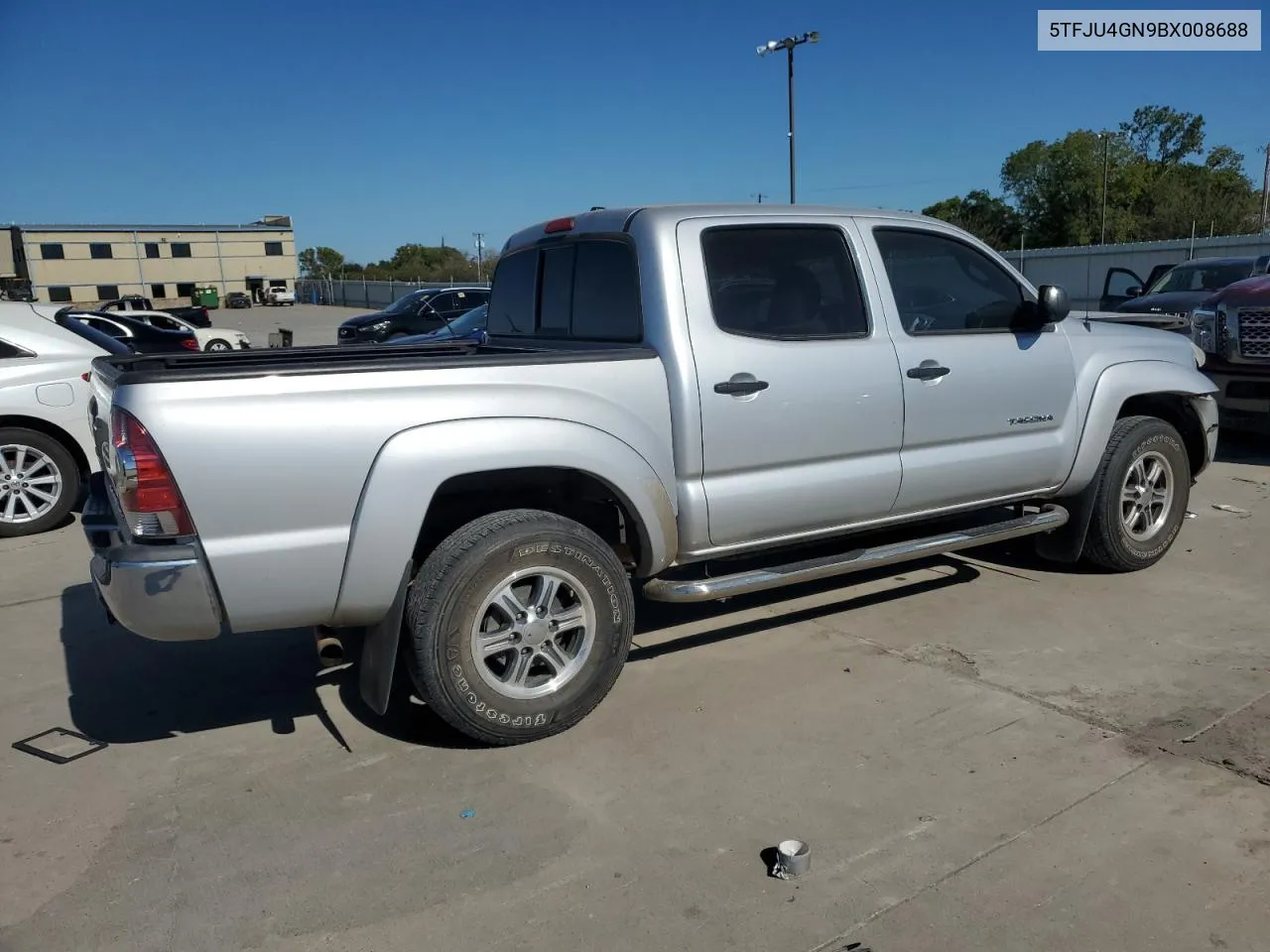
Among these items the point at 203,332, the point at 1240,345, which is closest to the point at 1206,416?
the point at 1240,345

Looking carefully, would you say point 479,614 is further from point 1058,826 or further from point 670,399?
point 1058,826

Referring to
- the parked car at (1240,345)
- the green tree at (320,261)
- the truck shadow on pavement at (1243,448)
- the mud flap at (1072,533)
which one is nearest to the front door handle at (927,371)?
the mud flap at (1072,533)

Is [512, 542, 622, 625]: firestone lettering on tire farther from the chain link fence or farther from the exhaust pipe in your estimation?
the chain link fence

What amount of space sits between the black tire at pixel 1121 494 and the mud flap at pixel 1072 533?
0.03 meters

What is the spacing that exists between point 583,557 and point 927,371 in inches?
74.0

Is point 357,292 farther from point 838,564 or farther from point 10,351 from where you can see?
point 838,564

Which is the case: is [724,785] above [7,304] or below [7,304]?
below

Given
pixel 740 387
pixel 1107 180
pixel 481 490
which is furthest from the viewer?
pixel 1107 180

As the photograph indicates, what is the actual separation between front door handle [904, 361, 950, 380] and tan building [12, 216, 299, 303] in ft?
247

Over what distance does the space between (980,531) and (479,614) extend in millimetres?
2594

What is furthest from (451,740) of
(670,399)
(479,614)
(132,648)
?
(132,648)

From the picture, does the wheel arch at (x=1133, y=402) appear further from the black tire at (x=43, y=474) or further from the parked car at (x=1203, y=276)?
the black tire at (x=43, y=474)

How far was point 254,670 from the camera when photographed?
183 inches

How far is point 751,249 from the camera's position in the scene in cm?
430
